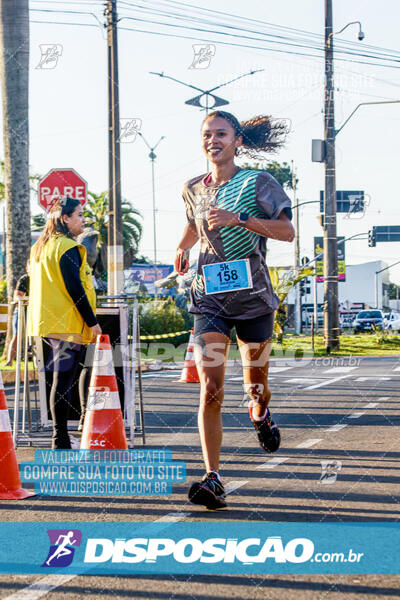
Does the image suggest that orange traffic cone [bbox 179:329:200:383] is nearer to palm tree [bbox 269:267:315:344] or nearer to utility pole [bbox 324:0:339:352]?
utility pole [bbox 324:0:339:352]

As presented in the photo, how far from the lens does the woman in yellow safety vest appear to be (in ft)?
20.5

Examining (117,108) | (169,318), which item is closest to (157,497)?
(117,108)

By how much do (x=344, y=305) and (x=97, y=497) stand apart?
81696 millimetres

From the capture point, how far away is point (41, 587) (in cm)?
326

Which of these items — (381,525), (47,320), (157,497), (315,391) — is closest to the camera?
(381,525)

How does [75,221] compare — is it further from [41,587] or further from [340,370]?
[340,370]

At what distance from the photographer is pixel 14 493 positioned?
495 centimetres

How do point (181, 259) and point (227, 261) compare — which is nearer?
point (227, 261)

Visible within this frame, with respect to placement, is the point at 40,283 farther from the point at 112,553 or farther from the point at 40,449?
the point at 112,553

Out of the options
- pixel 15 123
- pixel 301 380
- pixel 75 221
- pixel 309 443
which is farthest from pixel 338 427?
pixel 15 123

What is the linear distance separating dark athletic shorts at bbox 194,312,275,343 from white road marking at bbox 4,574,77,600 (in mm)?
1771

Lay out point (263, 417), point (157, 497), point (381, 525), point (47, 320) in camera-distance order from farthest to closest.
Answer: point (47, 320) < point (263, 417) < point (157, 497) < point (381, 525)

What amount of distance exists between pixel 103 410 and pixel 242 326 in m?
1.61

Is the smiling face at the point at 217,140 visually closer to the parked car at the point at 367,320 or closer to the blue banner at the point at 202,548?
the blue banner at the point at 202,548
